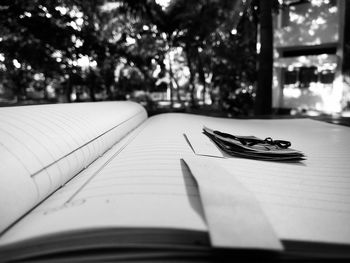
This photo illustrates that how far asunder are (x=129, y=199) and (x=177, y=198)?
10 cm

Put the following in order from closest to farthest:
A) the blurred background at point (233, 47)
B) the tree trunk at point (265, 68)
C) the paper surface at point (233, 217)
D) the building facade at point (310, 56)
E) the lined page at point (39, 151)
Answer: the paper surface at point (233, 217)
the lined page at point (39, 151)
the tree trunk at point (265, 68)
the blurred background at point (233, 47)
the building facade at point (310, 56)

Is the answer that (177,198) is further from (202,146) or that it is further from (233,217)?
(202,146)

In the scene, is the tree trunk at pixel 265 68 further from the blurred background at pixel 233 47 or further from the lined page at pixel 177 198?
the lined page at pixel 177 198

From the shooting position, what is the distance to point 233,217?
526 millimetres

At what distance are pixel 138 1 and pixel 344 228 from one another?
266 inches

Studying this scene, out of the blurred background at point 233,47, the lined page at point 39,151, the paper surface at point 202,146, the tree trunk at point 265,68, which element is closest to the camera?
the lined page at point 39,151

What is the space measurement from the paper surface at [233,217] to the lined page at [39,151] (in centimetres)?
39

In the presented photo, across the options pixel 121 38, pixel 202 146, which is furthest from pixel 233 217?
pixel 121 38

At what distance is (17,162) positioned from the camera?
2.35 ft

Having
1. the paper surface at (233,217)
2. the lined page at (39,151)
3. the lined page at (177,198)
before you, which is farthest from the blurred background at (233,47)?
the paper surface at (233,217)

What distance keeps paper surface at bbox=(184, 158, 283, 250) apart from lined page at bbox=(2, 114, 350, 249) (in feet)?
0.08

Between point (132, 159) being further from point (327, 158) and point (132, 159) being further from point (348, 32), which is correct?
point (348, 32)

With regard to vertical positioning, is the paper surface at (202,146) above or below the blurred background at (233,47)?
below

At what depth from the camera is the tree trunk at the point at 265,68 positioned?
4.46m
